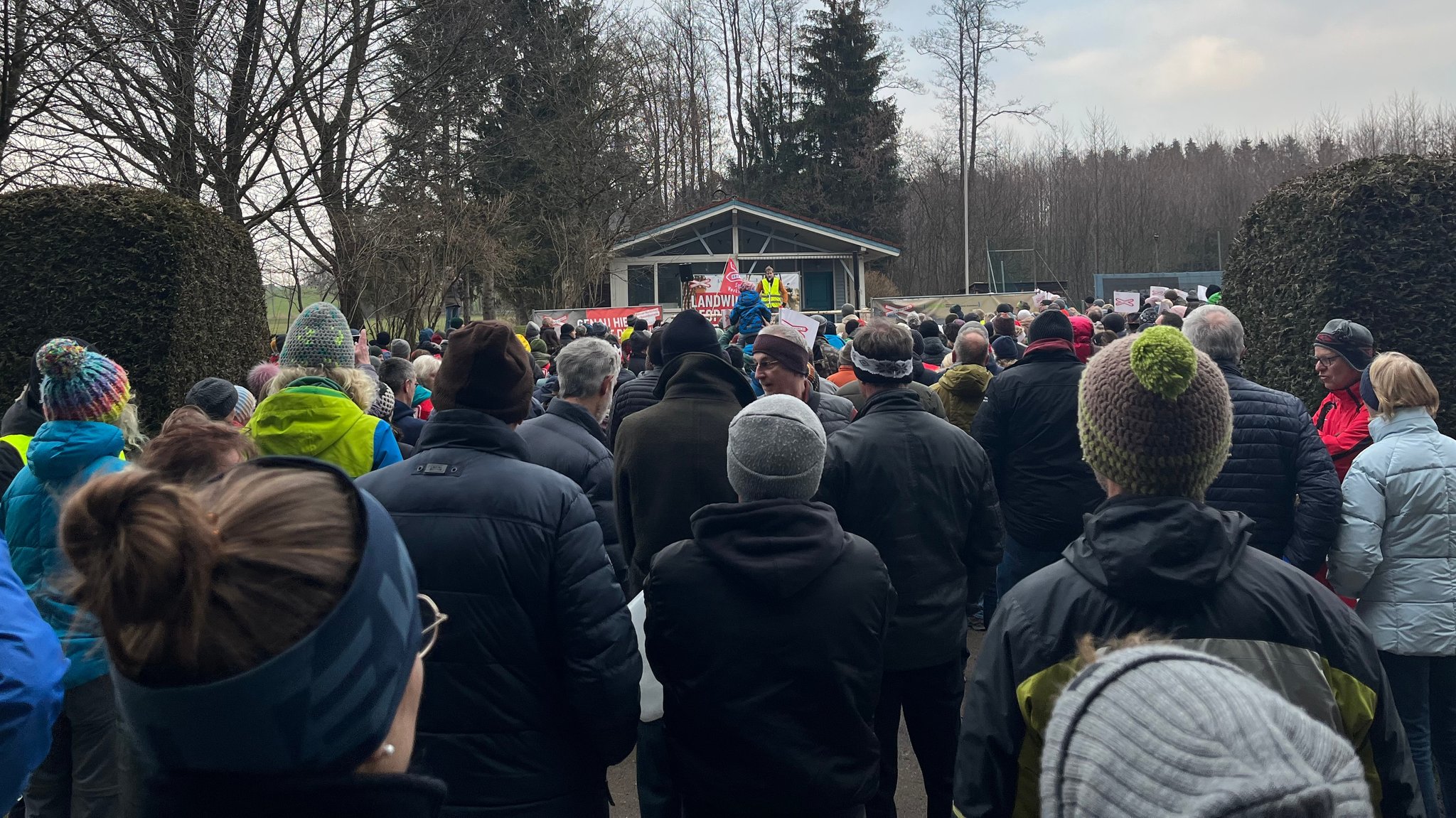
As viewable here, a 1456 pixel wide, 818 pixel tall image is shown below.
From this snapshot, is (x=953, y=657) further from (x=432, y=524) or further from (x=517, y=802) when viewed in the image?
(x=432, y=524)

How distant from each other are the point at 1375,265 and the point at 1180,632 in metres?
6.99

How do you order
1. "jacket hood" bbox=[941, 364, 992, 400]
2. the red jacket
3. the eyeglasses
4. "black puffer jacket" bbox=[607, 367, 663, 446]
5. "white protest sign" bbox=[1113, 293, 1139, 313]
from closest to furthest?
the eyeglasses < the red jacket < "black puffer jacket" bbox=[607, 367, 663, 446] < "jacket hood" bbox=[941, 364, 992, 400] < "white protest sign" bbox=[1113, 293, 1139, 313]

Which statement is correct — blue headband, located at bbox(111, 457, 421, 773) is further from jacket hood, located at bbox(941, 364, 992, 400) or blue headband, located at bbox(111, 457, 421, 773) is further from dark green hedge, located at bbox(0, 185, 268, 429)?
dark green hedge, located at bbox(0, 185, 268, 429)

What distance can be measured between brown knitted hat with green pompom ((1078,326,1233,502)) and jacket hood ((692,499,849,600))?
0.82 meters

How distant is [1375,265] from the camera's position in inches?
291

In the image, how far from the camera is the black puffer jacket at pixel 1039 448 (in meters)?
5.00

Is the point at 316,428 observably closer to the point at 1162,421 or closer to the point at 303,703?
the point at 303,703

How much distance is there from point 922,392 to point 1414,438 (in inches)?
98.5

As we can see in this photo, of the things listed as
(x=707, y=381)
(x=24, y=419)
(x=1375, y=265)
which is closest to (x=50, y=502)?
(x=24, y=419)

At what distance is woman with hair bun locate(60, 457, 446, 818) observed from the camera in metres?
1.09

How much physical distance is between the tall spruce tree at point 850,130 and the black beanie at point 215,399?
135ft

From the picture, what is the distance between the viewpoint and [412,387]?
6.40 meters

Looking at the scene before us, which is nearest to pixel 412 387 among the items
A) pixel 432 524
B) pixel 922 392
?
pixel 922 392

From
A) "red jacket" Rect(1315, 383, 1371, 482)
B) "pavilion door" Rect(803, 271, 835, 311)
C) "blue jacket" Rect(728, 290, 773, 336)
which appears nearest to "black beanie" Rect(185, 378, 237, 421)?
"blue jacket" Rect(728, 290, 773, 336)
